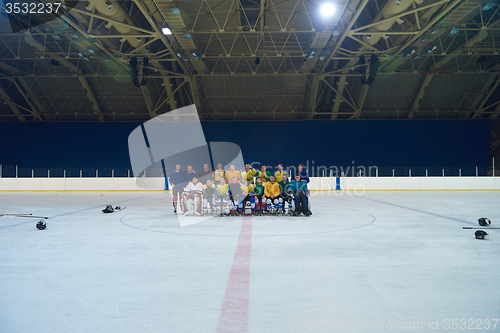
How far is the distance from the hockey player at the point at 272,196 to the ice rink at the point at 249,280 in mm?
2908

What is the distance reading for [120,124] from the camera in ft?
105

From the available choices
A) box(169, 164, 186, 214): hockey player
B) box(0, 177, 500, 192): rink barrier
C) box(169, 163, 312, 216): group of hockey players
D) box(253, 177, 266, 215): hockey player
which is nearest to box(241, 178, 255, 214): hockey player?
box(169, 163, 312, 216): group of hockey players

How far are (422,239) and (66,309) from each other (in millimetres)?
6096

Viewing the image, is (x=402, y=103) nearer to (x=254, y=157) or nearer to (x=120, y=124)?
(x=254, y=157)

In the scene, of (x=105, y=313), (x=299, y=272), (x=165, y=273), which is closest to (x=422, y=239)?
(x=299, y=272)

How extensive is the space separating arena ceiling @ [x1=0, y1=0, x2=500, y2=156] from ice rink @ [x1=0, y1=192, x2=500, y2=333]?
13852 millimetres

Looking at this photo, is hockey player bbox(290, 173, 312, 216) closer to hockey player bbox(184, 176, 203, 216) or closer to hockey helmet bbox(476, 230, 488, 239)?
hockey player bbox(184, 176, 203, 216)

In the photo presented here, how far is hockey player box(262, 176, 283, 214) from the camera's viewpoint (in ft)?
36.4

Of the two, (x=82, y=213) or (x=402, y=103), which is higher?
(x=402, y=103)

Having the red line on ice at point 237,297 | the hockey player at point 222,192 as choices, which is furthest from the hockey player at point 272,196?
the red line on ice at point 237,297

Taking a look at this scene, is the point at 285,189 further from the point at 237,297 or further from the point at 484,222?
the point at 237,297

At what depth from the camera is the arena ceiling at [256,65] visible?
20.2 m

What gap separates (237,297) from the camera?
3816 mm

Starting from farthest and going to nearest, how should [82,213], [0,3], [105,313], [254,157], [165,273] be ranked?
[254,157] < [0,3] < [82,213] < [165,273] < [105,313]
